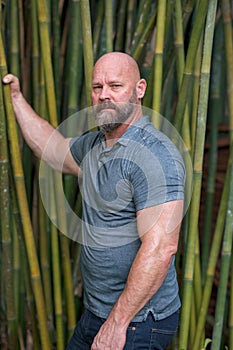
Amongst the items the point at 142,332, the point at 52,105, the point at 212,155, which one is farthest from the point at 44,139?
the point at 212,155

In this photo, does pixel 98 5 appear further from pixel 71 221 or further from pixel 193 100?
pixel 71 221

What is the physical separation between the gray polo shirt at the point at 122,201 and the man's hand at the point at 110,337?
6cm

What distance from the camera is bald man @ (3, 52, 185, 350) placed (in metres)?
1.15

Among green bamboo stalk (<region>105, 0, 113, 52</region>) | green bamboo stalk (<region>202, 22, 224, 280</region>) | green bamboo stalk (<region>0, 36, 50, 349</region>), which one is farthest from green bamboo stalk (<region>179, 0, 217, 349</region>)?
green bamboo stalk (<region>202, 22, 224, 280</region>)

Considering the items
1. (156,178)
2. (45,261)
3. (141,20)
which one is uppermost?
(141,20)

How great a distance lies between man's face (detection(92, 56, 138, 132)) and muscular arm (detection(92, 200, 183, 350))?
203 mm

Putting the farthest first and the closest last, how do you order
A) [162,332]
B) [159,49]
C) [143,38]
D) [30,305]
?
1. [30,305]
2. [143,38]
3. [159,49]
4. [162,332]

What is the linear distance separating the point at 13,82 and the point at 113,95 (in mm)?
278

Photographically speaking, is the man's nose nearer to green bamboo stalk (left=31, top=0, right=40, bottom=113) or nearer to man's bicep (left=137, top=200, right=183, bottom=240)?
man's bicep (left=137, top=200, right=183, bottom=240)

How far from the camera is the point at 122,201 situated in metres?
1.21

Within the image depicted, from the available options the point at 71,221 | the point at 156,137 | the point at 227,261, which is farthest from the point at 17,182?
the point at 227,261

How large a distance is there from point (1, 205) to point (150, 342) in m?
0.47

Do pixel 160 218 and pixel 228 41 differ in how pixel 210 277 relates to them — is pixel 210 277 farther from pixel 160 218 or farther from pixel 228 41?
pixel 228 41

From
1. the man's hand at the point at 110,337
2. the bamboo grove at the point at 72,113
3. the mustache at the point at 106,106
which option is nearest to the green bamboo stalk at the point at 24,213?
the bamboo grove at the point at 72,113
